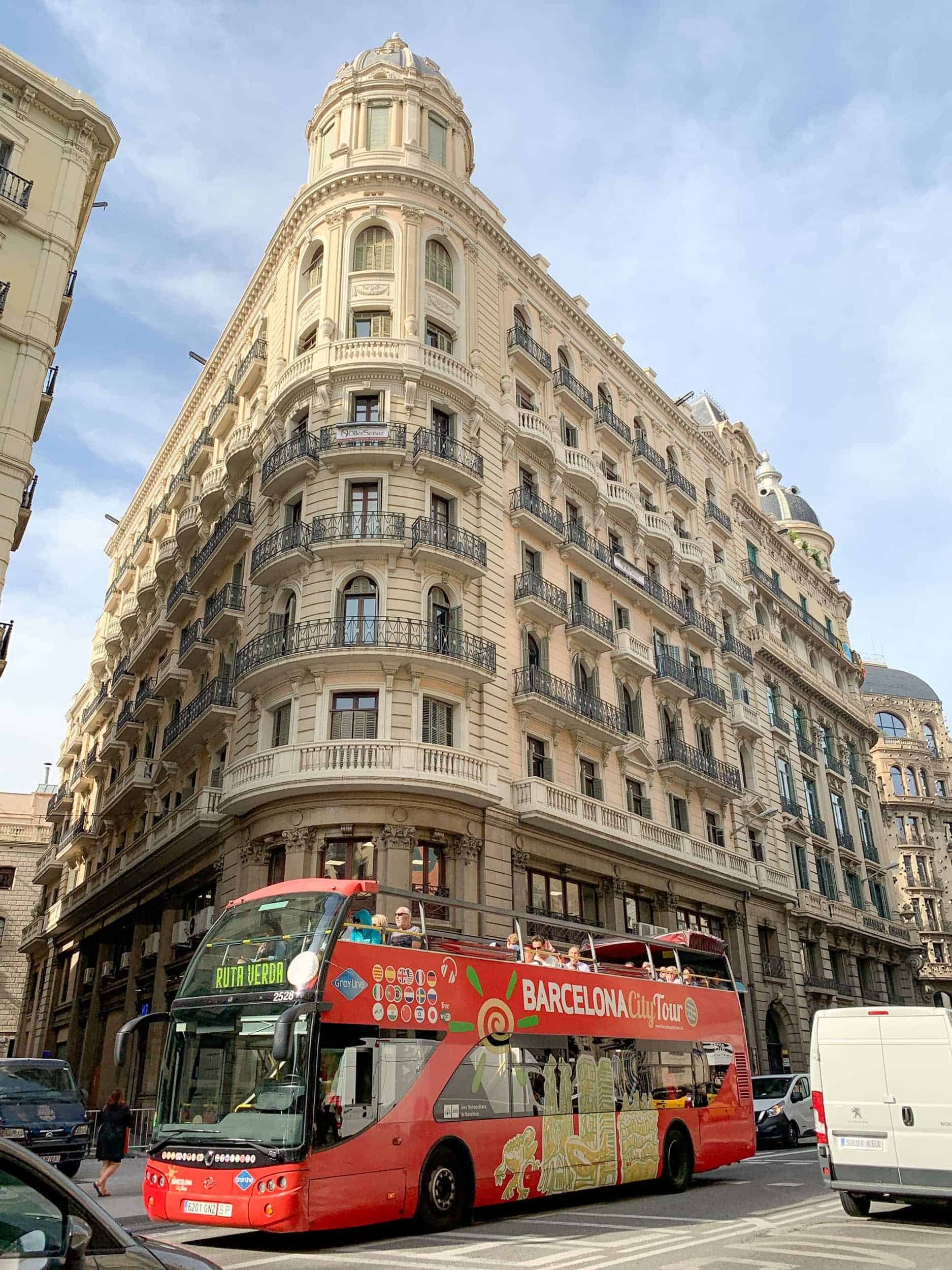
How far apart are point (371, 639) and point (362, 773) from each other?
3720 millimetres

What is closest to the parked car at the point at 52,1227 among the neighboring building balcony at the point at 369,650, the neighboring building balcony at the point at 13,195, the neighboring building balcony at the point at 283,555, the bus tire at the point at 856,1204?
the bus tire at the point at 856,1204

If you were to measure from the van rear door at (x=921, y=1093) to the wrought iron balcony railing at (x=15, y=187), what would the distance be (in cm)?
2578

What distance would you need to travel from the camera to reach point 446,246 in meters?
31.4

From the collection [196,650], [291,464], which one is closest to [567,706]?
[291,464]

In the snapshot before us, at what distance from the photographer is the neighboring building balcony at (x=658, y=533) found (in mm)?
36250

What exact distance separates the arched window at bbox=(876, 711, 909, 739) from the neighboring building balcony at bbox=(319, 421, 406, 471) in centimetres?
6062

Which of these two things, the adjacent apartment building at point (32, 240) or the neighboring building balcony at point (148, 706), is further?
the neighboring building balcony at point (148, 706)

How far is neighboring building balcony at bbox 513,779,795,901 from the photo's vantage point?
25.6 metres

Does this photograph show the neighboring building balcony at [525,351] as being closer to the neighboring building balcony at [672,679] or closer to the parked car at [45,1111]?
the neighboring building balcony at [672,679]

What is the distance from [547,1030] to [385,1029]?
10.5ft

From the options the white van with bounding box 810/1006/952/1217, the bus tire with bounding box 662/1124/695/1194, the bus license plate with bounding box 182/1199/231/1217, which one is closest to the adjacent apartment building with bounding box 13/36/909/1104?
the bus tire with bounding box 662/1124/695/1194

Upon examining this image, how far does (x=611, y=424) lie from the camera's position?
3669 centimetres

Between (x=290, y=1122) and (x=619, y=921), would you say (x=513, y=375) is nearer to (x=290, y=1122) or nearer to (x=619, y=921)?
(x=619, y=921)

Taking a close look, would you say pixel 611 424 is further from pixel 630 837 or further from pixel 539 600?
pixel 630 837
